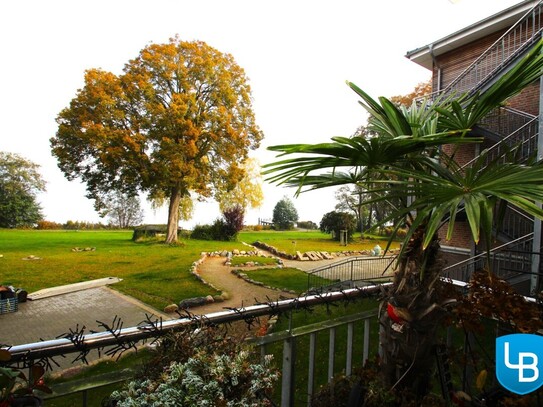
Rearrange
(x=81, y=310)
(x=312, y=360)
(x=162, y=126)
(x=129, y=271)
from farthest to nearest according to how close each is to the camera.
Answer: (x=162, y=126) → (x=129, y=271) → (x=81, y=310) → (x=312, y=360)

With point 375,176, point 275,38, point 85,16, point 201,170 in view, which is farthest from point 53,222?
point 375,176

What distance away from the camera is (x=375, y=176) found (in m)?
2.18

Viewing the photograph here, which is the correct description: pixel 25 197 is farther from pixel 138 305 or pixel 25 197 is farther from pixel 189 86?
pixel 138 305

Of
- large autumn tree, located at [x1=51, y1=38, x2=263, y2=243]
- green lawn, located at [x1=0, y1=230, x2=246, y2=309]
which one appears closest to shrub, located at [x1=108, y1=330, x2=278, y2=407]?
green lawn, located at [x1=0, y1=230, x2=246, y2=309]

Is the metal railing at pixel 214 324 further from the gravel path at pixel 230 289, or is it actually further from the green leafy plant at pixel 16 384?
the gravel path at pixel 230 289

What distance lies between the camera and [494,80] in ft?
23.8

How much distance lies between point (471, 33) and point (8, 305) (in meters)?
14.7

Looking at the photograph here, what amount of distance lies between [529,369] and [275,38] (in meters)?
15.9

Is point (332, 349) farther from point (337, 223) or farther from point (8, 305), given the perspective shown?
point (337, 223)

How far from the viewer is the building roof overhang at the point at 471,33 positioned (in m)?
8.38

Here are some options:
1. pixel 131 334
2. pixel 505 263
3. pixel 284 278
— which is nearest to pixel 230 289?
pixel 284 278

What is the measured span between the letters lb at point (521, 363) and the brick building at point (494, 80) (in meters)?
6.03

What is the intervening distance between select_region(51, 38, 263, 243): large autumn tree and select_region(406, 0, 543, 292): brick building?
12039mm

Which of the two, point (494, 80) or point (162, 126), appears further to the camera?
point (162, 126)
